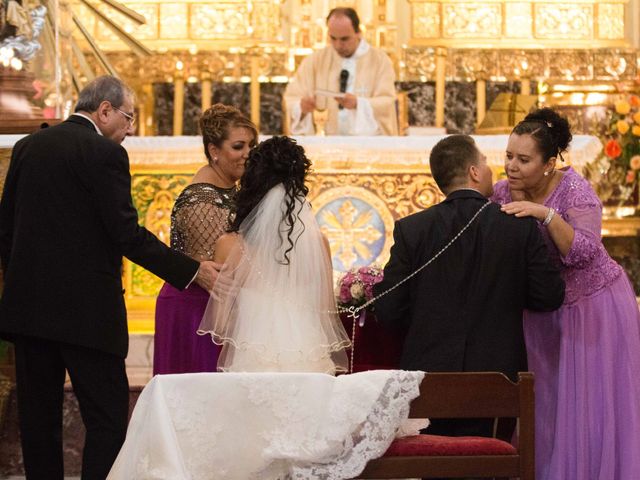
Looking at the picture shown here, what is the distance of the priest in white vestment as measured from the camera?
8.92 meters

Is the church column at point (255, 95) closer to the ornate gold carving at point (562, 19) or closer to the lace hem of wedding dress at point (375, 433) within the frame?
the ornate gold carving at point (562, 19)

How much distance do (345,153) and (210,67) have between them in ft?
9.29

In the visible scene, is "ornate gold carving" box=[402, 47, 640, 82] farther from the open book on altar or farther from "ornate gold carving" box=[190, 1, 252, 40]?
the open book on altar

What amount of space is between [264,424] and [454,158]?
1.29 meters

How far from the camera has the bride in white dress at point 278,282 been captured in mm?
4758

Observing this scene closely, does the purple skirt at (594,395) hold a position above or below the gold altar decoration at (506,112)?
below

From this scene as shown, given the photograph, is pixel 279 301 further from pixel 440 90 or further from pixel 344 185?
pixel 440 90

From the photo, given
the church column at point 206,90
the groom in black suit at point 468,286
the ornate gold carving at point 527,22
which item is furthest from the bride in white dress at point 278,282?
the ornate gold carving at point 527,22

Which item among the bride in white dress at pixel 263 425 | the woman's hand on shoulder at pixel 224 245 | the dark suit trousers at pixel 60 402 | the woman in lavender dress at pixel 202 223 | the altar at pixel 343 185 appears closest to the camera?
the bride in white dress at pixel 263 425

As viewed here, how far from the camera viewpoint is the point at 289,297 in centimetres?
480

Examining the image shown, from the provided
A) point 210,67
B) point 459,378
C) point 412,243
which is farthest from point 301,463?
point 210,67

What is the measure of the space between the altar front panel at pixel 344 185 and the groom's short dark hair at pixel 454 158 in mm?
3178

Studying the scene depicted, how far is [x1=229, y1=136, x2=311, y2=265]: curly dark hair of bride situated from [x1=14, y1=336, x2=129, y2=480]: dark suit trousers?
0.88 m

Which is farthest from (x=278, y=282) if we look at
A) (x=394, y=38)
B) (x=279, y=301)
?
(x=394, y=38)
